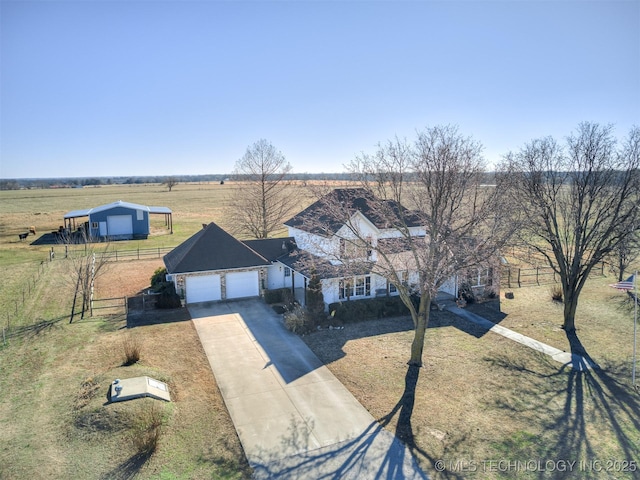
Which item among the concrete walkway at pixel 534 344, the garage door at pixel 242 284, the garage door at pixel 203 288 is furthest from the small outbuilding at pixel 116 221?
the concrete walkway at pixel 534 344

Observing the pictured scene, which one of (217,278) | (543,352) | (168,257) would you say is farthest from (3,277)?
(543,352)

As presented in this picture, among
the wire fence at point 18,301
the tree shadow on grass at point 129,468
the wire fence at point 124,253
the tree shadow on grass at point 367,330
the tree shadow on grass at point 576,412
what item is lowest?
the tree shadow on grass at point 576,412

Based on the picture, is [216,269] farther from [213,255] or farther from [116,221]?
[116,221]

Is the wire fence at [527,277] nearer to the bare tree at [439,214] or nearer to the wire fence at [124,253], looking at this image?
Result: the bare tree at [439,214]

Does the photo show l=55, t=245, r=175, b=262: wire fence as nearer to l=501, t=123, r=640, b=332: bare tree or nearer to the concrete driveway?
the concrete driveway

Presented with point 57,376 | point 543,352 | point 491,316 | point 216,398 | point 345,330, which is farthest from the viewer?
point 491,316

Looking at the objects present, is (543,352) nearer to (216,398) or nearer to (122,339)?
(216,398)

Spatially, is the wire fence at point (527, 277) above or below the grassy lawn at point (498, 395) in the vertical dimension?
above
